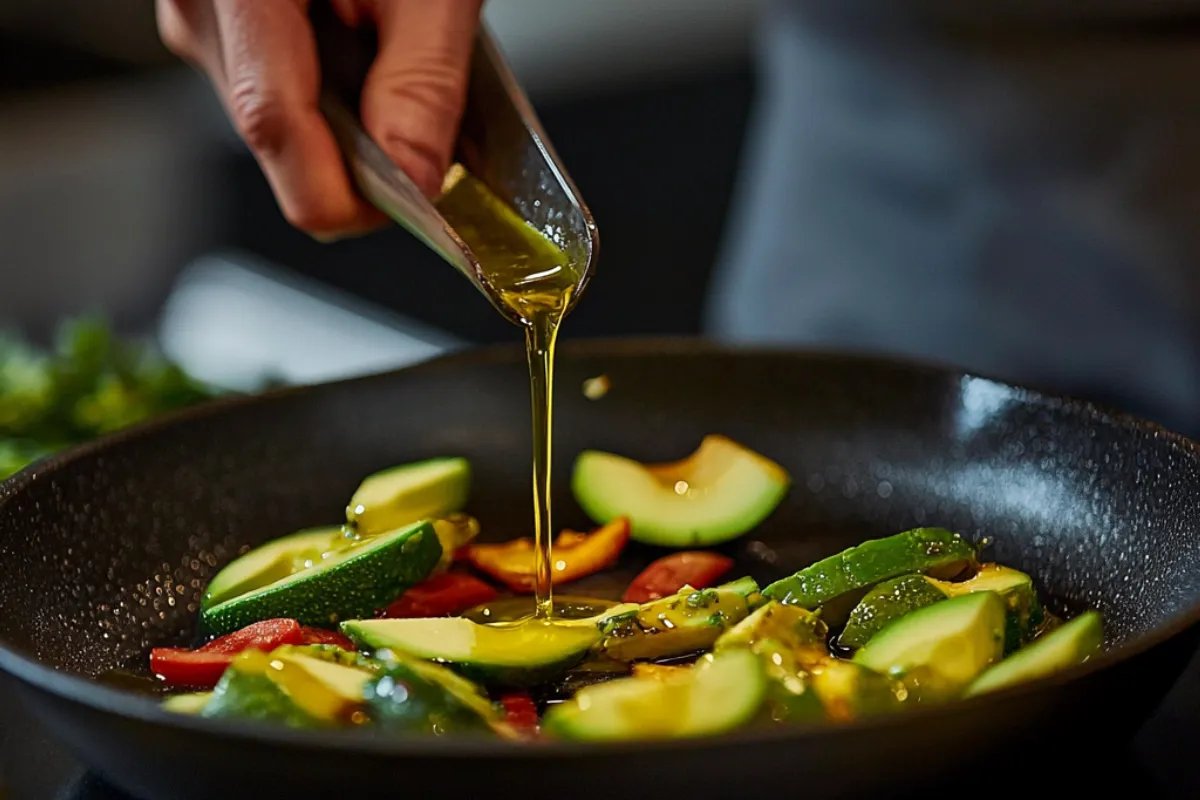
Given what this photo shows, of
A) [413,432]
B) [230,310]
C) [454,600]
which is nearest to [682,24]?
[230,310]

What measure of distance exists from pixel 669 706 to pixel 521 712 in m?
0.17

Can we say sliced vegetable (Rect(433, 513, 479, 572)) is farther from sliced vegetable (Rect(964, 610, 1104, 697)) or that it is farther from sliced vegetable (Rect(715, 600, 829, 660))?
sliced vegetable (Rect(964, 610, 1104, 697))

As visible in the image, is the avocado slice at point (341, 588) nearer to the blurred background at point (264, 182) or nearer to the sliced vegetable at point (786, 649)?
the sliced vegetable at point (786, 649)

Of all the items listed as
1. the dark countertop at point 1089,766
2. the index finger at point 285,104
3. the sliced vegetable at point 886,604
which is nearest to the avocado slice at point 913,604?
the sliced vegetable at point 886,604

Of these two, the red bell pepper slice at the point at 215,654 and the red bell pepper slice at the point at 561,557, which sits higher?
the red bell pepper slice at the point at 215,654

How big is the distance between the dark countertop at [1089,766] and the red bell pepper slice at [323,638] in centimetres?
18

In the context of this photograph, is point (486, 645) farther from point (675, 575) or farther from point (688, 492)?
point (688, 492)

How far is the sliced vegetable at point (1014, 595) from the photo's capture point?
1.01m

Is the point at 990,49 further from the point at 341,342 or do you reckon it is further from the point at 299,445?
the point at 341,342

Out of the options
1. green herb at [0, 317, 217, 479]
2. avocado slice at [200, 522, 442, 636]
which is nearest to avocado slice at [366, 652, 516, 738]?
avocado slice at [200, 522, 442, 636]

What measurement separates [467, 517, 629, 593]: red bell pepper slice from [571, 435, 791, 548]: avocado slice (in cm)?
3

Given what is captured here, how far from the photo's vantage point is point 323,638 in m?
1.07

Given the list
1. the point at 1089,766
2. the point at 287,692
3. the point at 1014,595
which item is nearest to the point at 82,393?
the point at 287,692

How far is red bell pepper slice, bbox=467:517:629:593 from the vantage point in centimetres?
124
